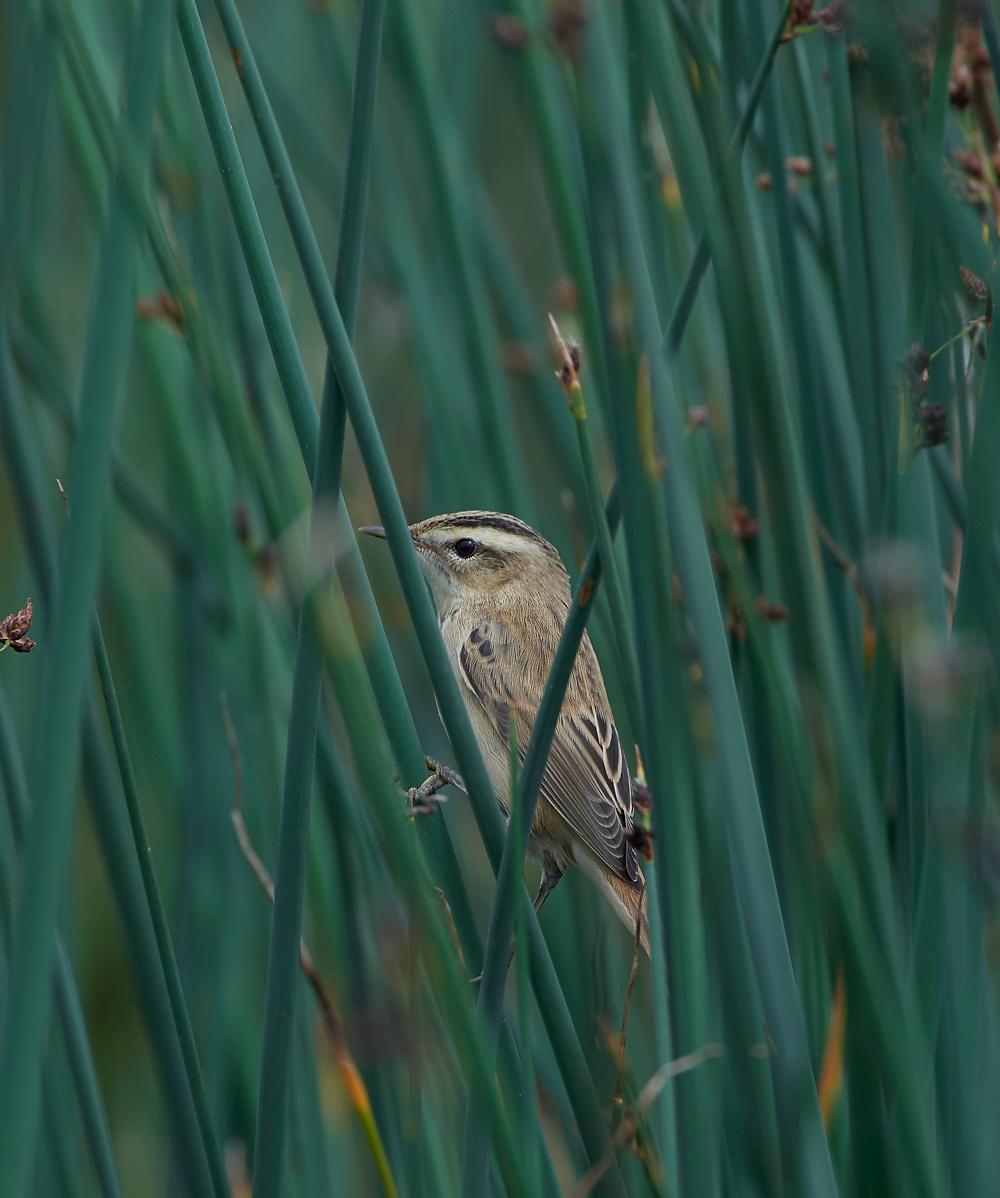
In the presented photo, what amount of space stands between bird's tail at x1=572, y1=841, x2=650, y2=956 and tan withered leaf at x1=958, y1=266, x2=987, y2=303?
47.8 inches

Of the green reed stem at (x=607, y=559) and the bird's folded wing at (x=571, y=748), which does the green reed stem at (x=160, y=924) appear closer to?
the green reed stem at (x=607, y=559)

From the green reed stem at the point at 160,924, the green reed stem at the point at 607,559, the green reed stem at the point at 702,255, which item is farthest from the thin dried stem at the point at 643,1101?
the green reed stem at the point at 702,255

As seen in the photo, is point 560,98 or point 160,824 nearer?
point 560,98

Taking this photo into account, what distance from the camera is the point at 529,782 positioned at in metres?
1.19

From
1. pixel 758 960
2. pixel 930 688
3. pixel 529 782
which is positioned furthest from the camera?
pixel 529 782

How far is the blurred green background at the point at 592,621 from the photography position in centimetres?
98

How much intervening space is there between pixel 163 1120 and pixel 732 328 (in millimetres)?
2115

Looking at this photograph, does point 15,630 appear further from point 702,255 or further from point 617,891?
point 617,891

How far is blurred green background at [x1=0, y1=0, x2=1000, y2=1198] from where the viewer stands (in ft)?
3.20

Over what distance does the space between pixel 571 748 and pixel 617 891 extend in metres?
0.37

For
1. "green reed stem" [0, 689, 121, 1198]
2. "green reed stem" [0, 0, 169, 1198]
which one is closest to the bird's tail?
"green reed stem" [0, 689, 121, 1198]

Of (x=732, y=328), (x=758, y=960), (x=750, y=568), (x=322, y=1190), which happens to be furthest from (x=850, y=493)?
(x=322, y=1190)

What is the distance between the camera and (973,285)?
138 cm

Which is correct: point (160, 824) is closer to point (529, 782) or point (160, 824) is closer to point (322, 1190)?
point (322, 1190)
